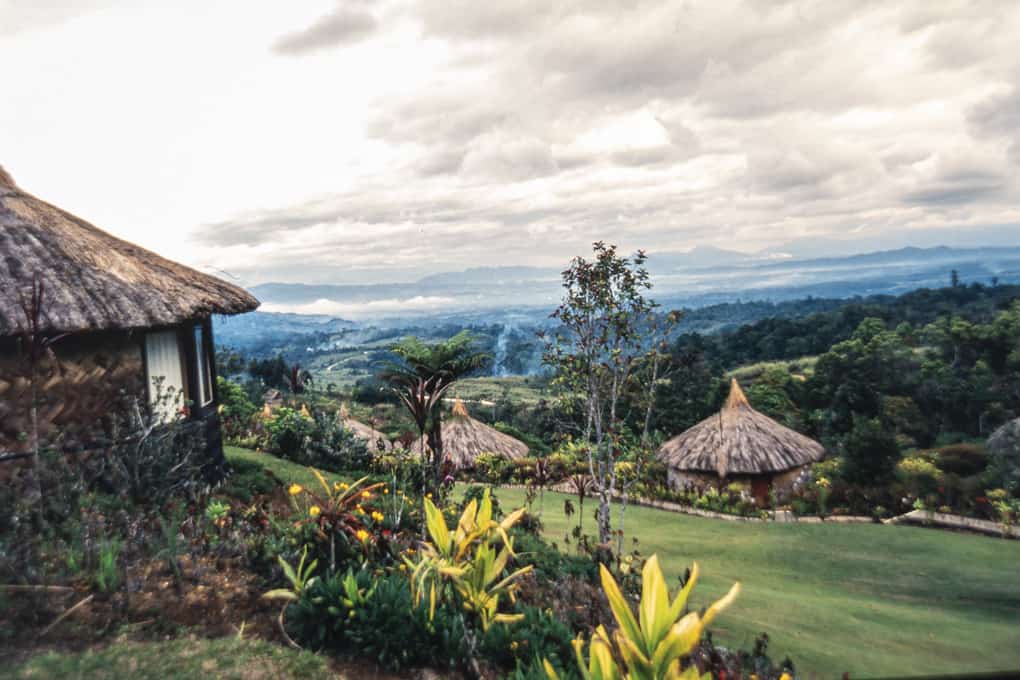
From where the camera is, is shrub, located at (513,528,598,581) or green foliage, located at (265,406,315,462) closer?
shrub, located at (513,528,598,581)

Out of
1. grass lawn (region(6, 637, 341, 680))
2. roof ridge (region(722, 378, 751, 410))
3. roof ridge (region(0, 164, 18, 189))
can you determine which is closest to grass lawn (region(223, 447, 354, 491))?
roof ridge (region(0, 164, 18, 189))

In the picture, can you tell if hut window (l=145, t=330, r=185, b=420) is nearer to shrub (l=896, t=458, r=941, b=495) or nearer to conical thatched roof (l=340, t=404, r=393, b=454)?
conical thatched roof (l=340, t=404, r=393, b=454)

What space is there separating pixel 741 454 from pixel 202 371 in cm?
1217

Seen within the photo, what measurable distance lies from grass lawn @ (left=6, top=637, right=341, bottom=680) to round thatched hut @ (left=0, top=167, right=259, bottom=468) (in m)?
3.01

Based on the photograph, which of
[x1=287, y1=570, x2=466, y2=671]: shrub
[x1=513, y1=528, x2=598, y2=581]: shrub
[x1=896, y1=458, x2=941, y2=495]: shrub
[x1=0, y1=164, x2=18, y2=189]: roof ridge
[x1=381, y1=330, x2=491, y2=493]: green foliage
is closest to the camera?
[x1=287, y1=570, x2=466, y2=671]: shrub

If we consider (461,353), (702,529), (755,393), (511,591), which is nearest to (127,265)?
(461,353)

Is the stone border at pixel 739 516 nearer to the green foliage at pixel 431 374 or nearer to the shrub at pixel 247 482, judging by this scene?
the green foliage at pixel 431 374

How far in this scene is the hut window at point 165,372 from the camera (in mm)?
7113

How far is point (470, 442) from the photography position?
53.9 ft

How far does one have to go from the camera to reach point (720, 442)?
14961 millimetres

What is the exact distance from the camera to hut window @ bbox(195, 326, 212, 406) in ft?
26.8

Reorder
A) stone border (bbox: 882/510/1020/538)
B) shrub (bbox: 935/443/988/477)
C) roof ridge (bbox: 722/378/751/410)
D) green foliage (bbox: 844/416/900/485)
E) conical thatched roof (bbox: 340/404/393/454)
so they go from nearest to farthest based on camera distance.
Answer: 1. stone border (bbox: 882/510/1020/538)
2. conical thatched roof (bbox: 340/404/393/454)
3. green foliage (bbox: 844/416/900/485)
4. shrub (bbox: 935/443/988/477)
5. roof ridge (bbox: 722/378/751/410)

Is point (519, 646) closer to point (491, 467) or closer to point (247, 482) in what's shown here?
point (247, 482)

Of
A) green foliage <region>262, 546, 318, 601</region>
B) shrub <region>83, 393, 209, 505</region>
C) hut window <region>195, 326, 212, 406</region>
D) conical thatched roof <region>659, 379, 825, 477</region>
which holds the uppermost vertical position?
hut window <region>195, 326, 212, 406</region>
